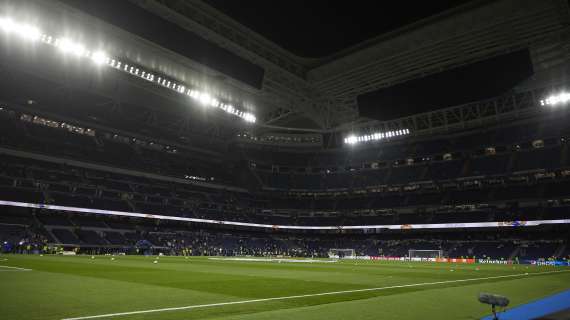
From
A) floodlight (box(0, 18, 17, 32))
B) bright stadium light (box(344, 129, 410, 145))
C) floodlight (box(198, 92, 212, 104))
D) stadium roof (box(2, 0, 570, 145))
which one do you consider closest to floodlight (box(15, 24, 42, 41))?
floodlight (box(0, 18, 17, 32))

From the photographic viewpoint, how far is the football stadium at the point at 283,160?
13211 millimetres

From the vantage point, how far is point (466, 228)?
6038cm

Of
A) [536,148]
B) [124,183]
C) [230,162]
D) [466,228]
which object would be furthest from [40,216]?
[536,148]

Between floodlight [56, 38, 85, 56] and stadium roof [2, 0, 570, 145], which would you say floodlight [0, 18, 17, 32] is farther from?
floodlight [56, 38, 85, 56]

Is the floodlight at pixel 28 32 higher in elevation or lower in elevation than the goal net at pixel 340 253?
higher

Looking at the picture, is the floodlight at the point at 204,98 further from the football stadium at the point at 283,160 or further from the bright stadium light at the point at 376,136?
the bright stadium light at the point at 376,136

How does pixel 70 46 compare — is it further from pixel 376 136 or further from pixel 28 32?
pixel 376 136

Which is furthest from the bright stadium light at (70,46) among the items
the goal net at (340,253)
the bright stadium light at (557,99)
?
the bright stadium light at (557,99)

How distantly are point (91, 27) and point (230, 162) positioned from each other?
159 feet

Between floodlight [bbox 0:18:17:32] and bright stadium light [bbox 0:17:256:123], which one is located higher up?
bright stadium light [bbox 0:17:256:123]

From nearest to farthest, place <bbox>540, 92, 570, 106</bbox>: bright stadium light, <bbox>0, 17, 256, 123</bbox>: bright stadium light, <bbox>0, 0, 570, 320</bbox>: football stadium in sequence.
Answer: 1. <bbox>0, 0, 570, 320</bbox>: football stadium
2. <bbox>0, 17, 256, 123</bbox>: bright stadium light
3. <bbox>540, 92, 570, 106</bbox>: bright stadium light

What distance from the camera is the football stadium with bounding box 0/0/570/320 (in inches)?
520

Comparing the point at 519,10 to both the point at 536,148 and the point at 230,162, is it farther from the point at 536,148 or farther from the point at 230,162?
the point at 230,162

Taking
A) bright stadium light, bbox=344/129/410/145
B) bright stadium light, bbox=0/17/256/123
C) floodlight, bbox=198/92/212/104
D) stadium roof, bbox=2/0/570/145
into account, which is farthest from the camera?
bright stadium light, bbox=344/129/410/145
